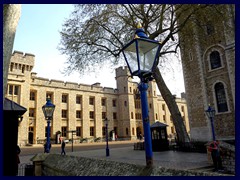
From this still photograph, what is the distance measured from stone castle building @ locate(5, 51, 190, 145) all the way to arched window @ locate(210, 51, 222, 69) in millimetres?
12315

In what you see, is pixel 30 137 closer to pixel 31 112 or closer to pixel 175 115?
pixel 31 112

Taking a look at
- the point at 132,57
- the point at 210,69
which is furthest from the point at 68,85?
the point at 132,57

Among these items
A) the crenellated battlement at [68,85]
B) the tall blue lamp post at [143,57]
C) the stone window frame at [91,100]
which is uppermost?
the crenellated battlement at [68,85]

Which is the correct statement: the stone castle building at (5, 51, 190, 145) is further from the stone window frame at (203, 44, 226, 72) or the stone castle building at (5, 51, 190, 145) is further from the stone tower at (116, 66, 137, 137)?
the stone window frame at (203, 44, 226, 72)

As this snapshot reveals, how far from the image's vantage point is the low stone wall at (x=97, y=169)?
325cm

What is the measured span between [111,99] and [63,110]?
11571mm

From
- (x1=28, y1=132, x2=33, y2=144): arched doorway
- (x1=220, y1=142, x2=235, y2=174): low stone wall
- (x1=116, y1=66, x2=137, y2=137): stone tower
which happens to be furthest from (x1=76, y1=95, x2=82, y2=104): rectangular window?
(x1=220, y1=142, x2=235, y2=174): low stone wall

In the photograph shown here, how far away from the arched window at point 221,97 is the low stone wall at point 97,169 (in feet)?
56.3

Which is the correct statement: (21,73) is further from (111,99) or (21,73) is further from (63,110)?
(111,99)

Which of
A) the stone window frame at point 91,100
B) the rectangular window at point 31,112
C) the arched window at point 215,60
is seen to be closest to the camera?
the arched window at point 215,60

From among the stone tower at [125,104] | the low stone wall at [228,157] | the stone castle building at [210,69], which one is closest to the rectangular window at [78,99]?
the stone tower at [125,104]

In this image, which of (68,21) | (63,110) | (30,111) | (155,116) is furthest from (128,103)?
(68,21)

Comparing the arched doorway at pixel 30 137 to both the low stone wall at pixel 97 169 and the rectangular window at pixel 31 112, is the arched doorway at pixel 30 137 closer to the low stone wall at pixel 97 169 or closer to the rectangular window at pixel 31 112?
the rectangular window at pixel 31 112

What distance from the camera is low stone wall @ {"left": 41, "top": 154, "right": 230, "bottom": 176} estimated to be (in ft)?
10.7
